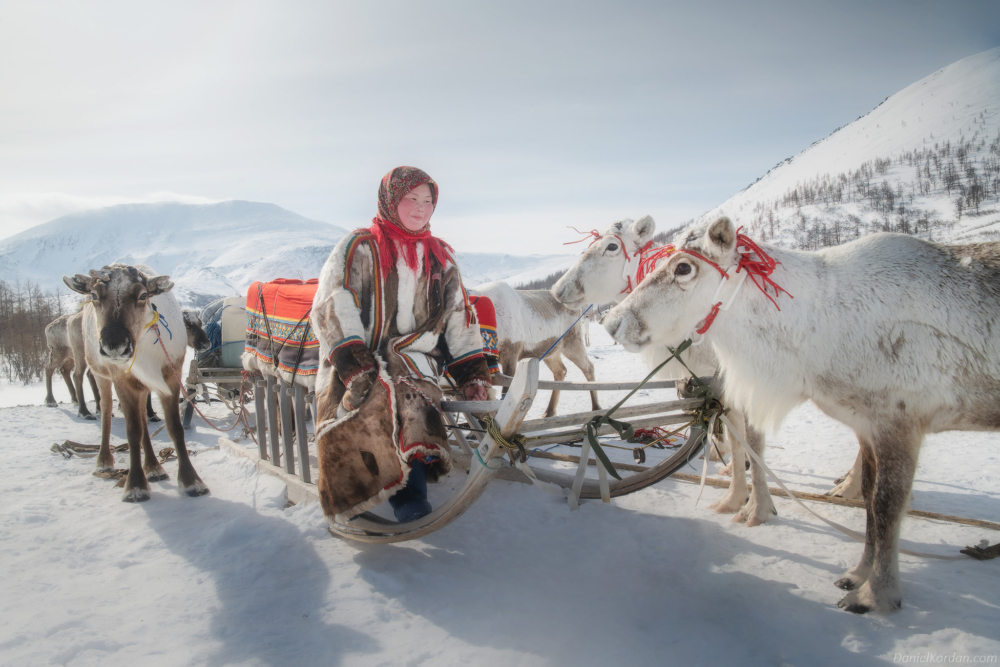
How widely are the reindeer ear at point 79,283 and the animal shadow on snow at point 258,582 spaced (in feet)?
6.02

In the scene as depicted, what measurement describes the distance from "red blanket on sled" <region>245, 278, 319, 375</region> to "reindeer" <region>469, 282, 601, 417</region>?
2567 millimetres

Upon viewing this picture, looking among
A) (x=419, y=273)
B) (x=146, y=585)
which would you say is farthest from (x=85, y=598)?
(x=419, y=273)

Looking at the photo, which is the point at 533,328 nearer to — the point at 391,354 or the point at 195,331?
the point at 391,354

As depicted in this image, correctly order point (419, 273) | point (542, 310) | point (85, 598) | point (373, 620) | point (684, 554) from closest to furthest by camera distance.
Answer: point (373, 620) → point (85, 598) → point (684, 554) → point (419, 273) → point (542, 310)

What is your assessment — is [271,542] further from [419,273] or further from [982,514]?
[982,514]

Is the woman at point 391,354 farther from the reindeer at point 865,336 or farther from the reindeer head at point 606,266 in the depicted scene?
the reindeer head at point 606,266

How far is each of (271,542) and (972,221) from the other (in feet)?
173

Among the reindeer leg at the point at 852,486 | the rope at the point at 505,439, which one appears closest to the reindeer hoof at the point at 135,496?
the rope at the point at 505,439

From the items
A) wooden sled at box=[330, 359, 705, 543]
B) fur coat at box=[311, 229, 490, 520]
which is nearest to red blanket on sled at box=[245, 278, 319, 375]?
fur coat at box=[311, 229, 490, 520]

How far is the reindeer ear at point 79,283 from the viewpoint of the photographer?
389 centimetres

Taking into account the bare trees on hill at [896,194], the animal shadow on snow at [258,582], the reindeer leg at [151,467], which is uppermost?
the bare trees on hill at [896,194]

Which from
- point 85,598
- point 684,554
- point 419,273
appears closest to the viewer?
point 85,598

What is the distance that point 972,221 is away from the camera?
37.6 meters

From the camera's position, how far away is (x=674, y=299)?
8.00 ft
